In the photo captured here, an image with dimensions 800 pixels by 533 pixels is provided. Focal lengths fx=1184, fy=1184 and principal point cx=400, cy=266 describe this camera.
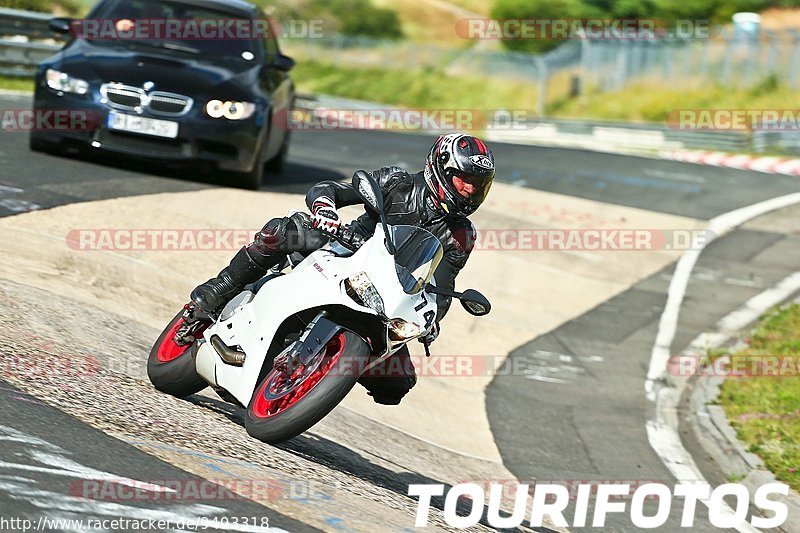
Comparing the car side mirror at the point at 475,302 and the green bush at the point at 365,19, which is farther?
the green bush at the point at 365,19

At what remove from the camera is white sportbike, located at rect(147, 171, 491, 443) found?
5.54 m

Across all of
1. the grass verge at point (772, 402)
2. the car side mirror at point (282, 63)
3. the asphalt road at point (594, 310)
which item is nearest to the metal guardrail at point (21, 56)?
the asphalt road at point (594, 310)

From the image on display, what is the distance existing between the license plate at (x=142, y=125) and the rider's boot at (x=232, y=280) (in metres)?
5.98

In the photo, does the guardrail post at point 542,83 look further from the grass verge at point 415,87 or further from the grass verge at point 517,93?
the grass verge at point 415,87

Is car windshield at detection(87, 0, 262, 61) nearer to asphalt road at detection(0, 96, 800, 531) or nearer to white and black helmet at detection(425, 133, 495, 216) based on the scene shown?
asphalt road at detection(0, 96, 800, 531)

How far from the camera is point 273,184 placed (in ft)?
48.1

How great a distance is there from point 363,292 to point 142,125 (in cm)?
712

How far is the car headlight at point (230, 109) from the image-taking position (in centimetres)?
1219

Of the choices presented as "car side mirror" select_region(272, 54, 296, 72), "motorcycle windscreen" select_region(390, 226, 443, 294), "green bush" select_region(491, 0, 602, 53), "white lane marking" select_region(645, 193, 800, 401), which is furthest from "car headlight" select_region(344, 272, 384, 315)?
"green bush" select_region(491, 0, 602, 53)

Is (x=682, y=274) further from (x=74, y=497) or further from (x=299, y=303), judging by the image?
(x=74, y=497)

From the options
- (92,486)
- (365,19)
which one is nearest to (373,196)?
(92,486)

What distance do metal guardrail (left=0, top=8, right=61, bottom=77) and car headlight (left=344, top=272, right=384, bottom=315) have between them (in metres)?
18.7

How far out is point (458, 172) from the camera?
5.98 metres

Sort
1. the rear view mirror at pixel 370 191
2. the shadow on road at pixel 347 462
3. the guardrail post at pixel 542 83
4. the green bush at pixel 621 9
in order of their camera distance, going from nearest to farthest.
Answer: the rear view mirror at pixel 370 191, the shadow on road at pixel 347 462, the guardrail post at pixel 542 83, the green bush at pixel 621 9
